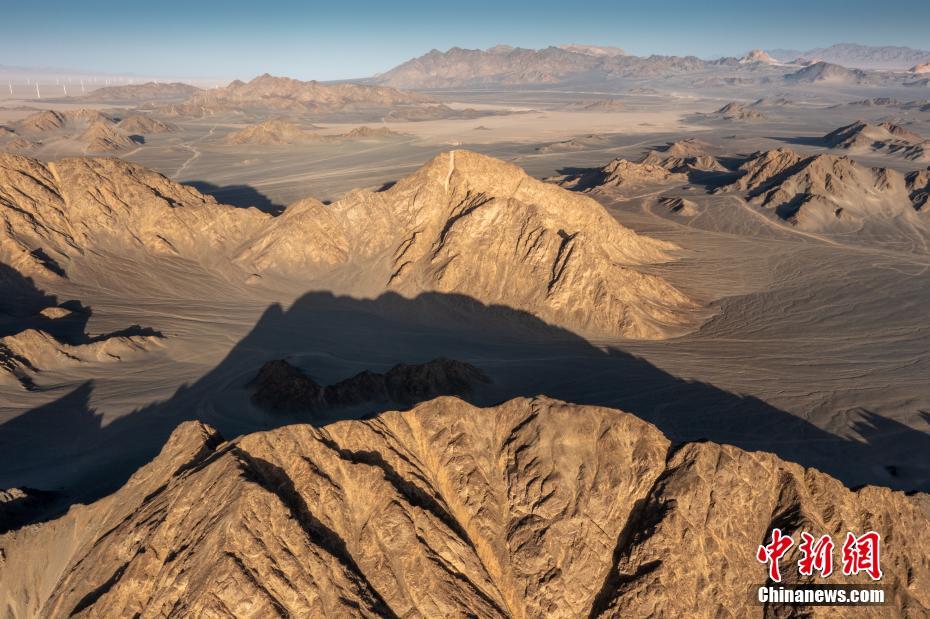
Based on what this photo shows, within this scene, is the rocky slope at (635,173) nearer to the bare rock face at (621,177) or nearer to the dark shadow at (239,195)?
the bare rock face at (621,177)

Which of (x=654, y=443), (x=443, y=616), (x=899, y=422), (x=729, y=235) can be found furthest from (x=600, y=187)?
(x=443, y=616)

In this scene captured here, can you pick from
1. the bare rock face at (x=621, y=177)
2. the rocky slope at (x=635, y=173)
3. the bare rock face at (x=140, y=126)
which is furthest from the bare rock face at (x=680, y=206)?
the bare rock face at (x=140, y=126)

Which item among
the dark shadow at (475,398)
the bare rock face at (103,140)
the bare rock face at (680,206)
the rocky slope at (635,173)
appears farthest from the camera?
the bare rock face at (103,140)

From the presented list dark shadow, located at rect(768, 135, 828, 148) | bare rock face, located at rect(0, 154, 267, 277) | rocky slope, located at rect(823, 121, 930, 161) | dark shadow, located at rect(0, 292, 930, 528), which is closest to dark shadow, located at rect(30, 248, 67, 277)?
bare rock face, located at rect(0, 154, 267, 277)

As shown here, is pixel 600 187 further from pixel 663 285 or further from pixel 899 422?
pixel 899 422

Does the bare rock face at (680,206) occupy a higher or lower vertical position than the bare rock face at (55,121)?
lower
